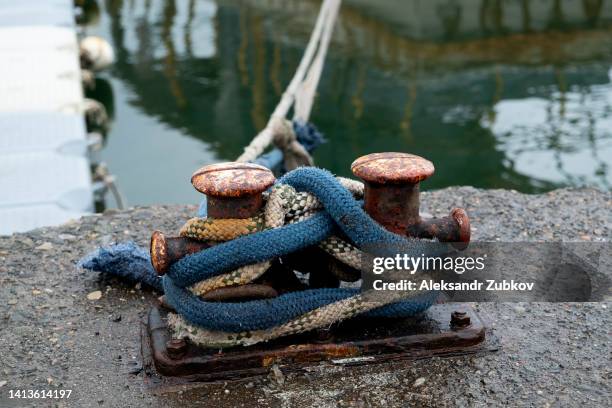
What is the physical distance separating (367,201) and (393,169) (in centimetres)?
12

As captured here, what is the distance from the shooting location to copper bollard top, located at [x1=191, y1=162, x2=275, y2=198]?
1.82 metres

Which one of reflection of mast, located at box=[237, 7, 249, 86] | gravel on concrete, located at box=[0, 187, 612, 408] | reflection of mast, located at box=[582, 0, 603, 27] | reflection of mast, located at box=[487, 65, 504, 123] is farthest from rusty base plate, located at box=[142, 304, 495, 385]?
reflection of mast, located at box=[582, 0, 603, 27]

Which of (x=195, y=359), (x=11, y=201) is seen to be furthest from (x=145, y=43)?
(x=195, y=359)

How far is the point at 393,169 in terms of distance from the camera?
184cm

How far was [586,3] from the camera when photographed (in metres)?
12.8

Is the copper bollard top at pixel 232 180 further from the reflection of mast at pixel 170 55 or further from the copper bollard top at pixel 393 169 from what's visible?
the reflection of mast at pixel 170 55

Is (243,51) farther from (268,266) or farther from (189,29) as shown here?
(268,266)

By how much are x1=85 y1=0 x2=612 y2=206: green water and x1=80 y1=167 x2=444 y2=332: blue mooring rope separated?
4.66 meters

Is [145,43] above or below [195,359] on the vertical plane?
below

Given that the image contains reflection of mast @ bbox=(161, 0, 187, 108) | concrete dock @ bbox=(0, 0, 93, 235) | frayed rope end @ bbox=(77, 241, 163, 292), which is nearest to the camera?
frayed rope end @ bbox=(77, 241, 163, 292)

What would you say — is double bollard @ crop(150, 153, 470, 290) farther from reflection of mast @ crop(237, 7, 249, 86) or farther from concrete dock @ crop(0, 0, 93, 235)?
reflection of mast @ crop(237, 7, 249, 86)

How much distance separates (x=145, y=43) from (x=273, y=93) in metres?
2.93

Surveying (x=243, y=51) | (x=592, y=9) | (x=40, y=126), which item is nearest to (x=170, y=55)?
(x=243, y=51)

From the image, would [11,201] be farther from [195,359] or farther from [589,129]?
[589,129]
